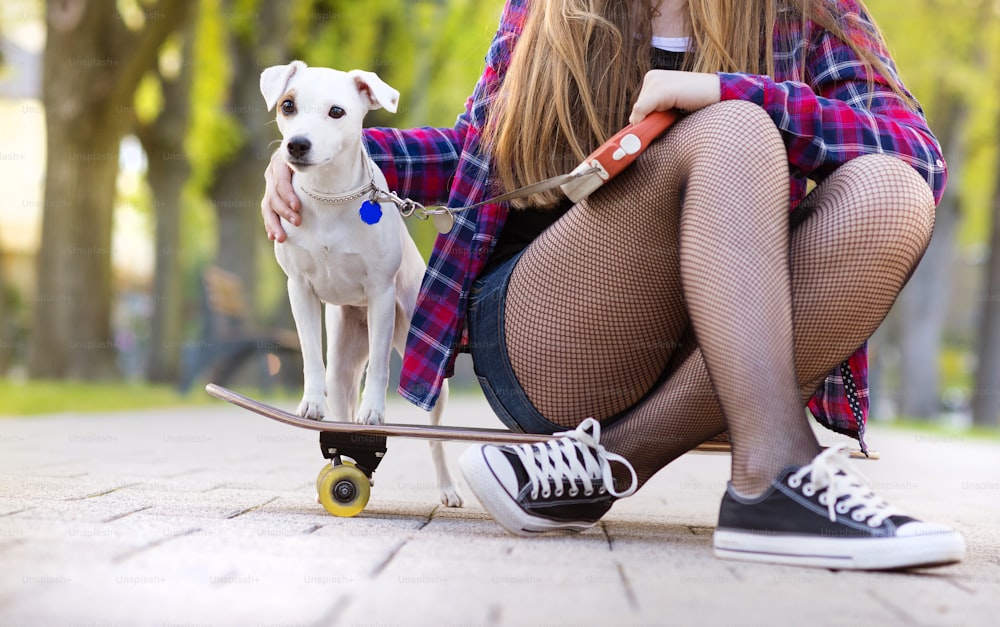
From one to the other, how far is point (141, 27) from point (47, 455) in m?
6.99

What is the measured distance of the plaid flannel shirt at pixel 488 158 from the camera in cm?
245

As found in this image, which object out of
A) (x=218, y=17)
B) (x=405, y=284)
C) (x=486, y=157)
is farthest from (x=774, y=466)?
(x=218, y=17)

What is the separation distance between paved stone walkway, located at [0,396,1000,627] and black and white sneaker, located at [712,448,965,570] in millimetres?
35

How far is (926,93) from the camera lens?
1486 centimetres

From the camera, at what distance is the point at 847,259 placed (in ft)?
7.38

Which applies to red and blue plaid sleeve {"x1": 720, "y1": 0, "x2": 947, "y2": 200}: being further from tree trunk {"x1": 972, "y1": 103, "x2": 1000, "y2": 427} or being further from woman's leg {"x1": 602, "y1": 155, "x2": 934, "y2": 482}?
tree trunk {"x1": 972, "y1": 103, "x2": 1000, "y2": 427}

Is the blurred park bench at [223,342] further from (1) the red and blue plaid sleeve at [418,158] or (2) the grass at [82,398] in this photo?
(1) the red and blue plaid sleeve at [418,158]

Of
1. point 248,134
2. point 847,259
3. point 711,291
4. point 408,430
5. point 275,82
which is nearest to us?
point 711,291

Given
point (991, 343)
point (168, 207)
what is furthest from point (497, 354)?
point (991, 343)

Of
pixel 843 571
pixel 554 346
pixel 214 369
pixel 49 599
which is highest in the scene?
pixel 554 346

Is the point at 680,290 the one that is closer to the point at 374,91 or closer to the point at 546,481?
the point at 546,481

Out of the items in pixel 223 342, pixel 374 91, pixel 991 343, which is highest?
pixel 374 91

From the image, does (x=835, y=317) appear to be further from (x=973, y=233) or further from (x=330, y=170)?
(x=973, y=233)

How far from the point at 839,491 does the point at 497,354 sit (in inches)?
38.7
